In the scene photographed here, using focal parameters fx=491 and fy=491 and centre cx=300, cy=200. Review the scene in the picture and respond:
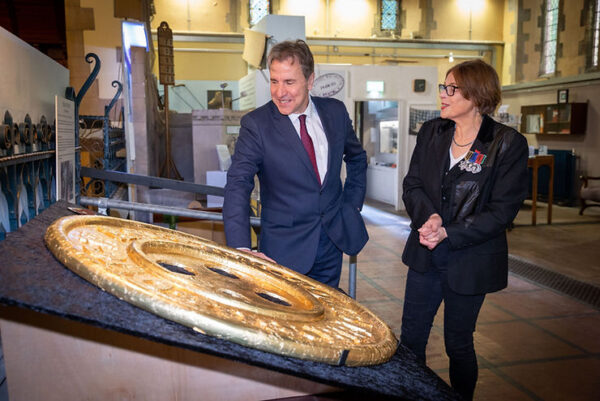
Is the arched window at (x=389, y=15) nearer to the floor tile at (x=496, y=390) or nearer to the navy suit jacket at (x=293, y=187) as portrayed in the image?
the floor tile at (x=496, y=390)

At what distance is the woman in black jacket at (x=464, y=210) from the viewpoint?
1.89m

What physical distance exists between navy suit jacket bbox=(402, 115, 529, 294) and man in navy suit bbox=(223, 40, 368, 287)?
33cm

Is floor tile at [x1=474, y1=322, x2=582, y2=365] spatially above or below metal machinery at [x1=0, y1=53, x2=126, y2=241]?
below

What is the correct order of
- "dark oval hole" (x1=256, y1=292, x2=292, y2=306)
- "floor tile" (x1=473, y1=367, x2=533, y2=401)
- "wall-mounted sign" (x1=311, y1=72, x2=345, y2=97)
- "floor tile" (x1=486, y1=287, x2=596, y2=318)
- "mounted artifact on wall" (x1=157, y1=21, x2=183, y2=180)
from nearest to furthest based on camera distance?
"dark oval hole" (x1=256, y1=292, x2=292, y2=306) < "floor tile" (x1=473, y1=367, x2=533, y2=401) < "floor tile" (x1=486, y1=287, x2=596, y2=318) < "mounted artifact on wall" (x1=157, y1=21, x2=183, y2=180) < "wall-mounted sign" (x1=311, y1=72, x2=345, y2=97)

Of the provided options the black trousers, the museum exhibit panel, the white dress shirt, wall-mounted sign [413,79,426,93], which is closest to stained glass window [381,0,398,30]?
wall-mounted sign [413,79,426,93]

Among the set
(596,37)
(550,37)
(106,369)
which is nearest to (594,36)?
(596,37)

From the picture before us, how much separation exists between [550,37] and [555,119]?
452 cm

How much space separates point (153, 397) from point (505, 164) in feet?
5.06

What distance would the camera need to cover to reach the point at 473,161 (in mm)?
1930

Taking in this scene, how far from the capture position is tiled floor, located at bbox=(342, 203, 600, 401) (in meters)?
2.81

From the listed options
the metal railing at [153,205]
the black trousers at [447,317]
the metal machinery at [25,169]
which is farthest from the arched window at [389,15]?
the metal machinery at [25,169]

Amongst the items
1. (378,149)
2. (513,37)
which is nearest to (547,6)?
(513,37)

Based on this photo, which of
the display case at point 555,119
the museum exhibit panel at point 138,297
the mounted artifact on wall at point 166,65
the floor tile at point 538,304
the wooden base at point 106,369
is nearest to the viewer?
the museum exhibit panel at point 138,297

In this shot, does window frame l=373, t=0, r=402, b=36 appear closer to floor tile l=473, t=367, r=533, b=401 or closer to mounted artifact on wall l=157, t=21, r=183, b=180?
mounted artifact on wall l=157, t=21, r=183, b=180
